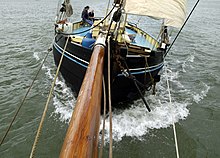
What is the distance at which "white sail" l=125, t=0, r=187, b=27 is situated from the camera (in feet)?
20.5

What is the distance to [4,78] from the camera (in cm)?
996

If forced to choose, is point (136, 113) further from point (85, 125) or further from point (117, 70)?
point (85, 125)

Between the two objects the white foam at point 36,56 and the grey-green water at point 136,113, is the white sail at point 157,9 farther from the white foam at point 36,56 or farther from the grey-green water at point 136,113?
the white foam at point 36,56

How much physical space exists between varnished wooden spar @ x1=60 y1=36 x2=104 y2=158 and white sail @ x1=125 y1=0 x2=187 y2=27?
3.98 m

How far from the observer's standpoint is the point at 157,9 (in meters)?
6.34

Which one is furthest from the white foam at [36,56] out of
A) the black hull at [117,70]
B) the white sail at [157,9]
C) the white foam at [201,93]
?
the white foam at [201,93]

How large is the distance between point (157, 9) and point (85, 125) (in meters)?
5.22

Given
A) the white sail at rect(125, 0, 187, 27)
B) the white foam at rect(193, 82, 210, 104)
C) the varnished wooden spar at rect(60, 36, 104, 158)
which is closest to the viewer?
the varnished wooden spar at rect(60, 36, 104, 158)

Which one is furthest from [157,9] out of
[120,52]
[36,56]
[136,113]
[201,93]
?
[36,56]

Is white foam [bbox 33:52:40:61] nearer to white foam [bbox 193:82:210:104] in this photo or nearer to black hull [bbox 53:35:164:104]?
black hull [bbox 53:35:164:104]

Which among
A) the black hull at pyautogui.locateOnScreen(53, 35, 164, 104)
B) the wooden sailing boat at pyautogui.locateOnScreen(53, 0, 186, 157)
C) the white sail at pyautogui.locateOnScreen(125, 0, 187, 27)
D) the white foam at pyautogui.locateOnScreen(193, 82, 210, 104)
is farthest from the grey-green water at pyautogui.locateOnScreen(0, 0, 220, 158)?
the white sail at pyautogui.locateOnScreen(125, 0, 187, 27)

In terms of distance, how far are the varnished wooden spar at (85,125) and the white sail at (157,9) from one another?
398 centimetres

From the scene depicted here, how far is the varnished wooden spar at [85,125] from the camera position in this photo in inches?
64.6

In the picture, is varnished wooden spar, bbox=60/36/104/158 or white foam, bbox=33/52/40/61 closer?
varnished wooden spar, bbox=60/36/104/158
